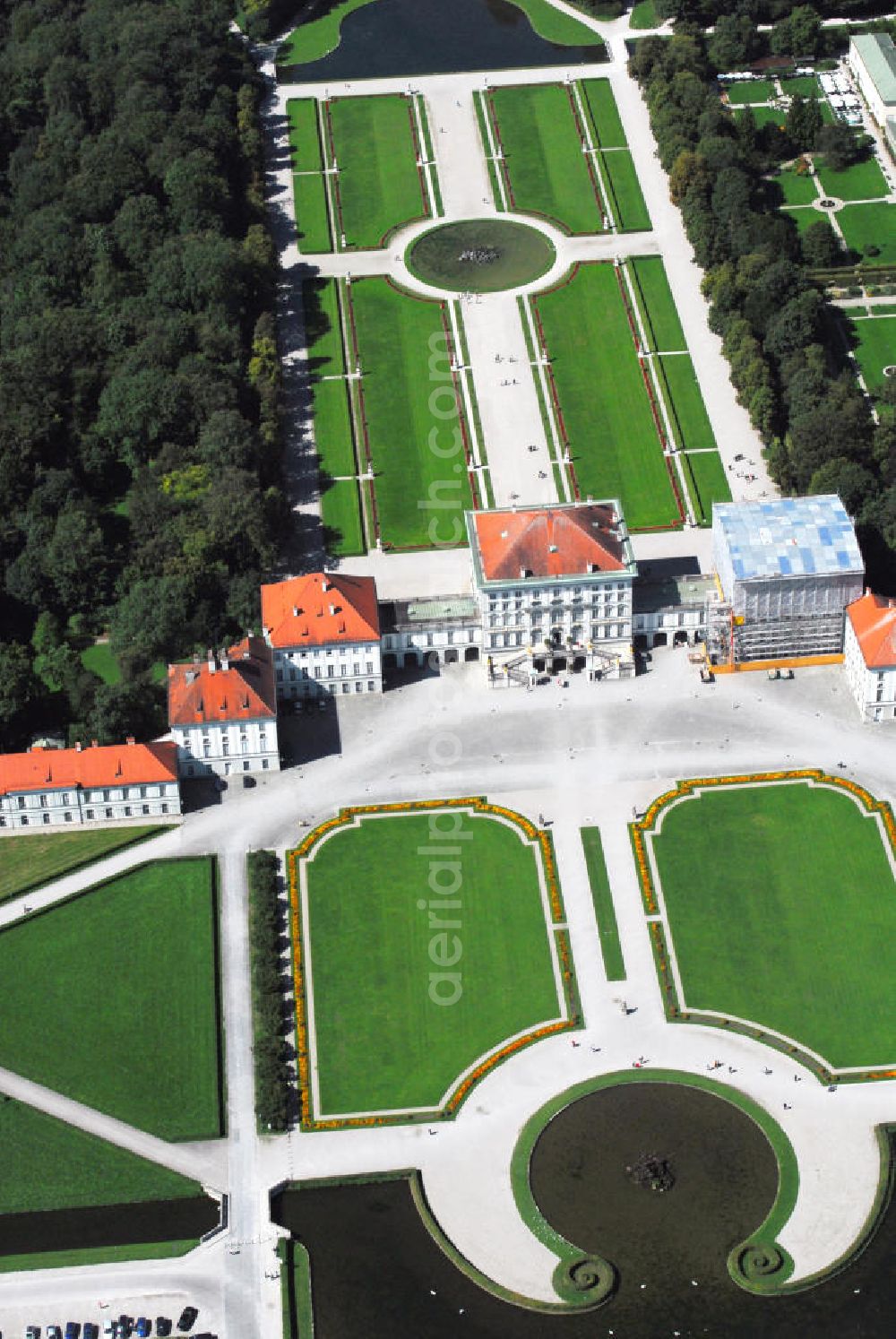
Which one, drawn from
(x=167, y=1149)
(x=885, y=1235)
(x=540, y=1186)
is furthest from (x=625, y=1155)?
(x=167, y=1149)

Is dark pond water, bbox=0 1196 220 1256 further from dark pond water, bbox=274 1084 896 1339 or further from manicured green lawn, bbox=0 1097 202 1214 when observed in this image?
dark pond water, bbox=274 1084 896 1339

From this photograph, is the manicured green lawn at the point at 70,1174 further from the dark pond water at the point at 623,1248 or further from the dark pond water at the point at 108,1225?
the dark pond water at the point at 623,1248

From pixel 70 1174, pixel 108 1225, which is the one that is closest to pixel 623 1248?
pixel 108 1225

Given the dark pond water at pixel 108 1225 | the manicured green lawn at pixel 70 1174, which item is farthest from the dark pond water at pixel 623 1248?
the manicured green lawn at pixel 70 1174

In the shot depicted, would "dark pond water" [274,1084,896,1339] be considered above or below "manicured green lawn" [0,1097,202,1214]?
below

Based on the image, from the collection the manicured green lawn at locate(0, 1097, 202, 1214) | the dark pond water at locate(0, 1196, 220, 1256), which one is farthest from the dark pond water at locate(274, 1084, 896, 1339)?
the manicured green lawn at locate(0, 1097, 202, 1214)

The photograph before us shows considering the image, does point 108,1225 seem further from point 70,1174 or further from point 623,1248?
point 623,1248

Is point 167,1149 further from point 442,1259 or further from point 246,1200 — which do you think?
point 442,1259

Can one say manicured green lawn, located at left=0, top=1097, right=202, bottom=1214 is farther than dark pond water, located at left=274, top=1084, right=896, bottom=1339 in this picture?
Yes
